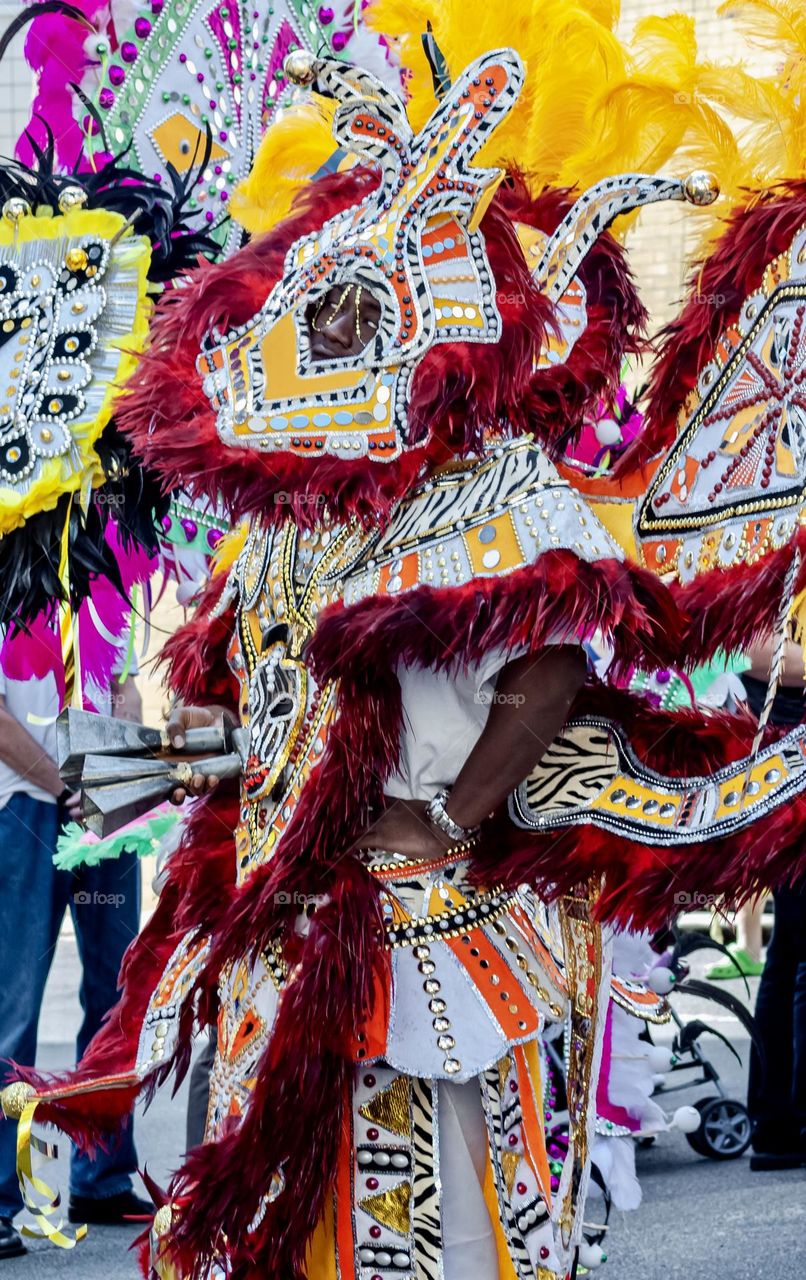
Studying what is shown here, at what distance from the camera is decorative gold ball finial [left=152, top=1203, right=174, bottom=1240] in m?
2.44

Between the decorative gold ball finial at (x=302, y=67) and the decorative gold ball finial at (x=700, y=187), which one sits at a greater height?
the decorative gold ball finial at (x=302, y=67)

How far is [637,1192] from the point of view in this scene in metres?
4.11

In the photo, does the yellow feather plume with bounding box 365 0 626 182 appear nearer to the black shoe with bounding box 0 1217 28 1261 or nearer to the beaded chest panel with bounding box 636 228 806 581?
the beaded chest panel with bounding box 636 228 806 581

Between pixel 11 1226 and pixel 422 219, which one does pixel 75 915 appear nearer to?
pixel 11 1226

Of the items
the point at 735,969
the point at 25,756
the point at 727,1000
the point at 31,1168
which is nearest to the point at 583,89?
the point at 31,1168

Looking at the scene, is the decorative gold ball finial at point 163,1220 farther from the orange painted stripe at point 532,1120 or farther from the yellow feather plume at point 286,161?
the yellow feather plume at point 286,161

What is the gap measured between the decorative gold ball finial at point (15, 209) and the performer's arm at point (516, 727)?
123 centimetres

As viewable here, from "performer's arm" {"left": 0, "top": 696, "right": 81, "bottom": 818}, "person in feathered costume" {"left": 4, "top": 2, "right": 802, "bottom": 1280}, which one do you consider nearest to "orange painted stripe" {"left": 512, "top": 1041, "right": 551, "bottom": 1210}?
"person in feathered costume" {"left": 4, "top": 2, "right": 802, "bottom": 1280}

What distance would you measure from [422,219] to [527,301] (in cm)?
17

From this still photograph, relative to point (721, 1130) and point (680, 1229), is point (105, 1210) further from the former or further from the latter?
point (721, 1130)

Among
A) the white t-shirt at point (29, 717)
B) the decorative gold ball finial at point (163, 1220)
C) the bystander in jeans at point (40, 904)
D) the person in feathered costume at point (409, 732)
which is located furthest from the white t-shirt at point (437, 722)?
the white t-shirt at point (29, 717)

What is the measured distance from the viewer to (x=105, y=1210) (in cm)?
433

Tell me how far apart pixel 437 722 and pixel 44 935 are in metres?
2.09

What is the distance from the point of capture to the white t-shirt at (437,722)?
2.43m
